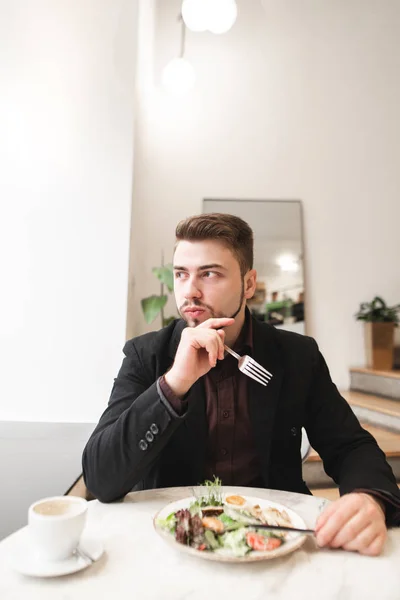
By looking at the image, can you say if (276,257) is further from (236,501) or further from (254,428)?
(236,501)

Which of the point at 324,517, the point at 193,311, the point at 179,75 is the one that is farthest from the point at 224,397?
the point at 179,75

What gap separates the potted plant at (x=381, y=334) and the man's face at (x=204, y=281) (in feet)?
9.82

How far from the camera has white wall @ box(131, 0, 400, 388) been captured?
411cm

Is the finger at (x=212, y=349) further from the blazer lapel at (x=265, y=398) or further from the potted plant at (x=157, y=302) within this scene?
the potted plant at (x=157, y=302)

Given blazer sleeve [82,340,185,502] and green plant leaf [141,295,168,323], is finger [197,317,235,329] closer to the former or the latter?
blazer sleeve [82,340,185,502]

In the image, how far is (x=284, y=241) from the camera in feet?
13.3

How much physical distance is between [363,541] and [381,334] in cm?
338

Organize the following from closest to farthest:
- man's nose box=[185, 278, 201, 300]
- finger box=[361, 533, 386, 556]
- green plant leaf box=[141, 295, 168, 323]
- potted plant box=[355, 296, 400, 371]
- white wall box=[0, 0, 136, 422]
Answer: finger box=[361, 533, 386, 556] → man's nose box=[185, 278, 201, 300] → white wall box=[0, 0, 136, 422] → green plant leaf box=[141, 295, 168, 323] → potted plant box=[355, 296, 400, 371]

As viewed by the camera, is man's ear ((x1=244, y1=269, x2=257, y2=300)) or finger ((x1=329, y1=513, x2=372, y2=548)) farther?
man's ear ((x1=244, y1=269, x2=257, y2=300))

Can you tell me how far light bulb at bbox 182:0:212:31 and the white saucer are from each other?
121 inches

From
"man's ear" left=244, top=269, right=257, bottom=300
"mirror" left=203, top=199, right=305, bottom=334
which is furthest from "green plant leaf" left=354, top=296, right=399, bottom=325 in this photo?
"man's ear" left=244, top=269, right=257, bottom=300

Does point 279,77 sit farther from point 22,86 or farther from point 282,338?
point 282,338

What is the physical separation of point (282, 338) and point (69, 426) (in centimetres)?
130

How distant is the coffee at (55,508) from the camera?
668 millimetres
